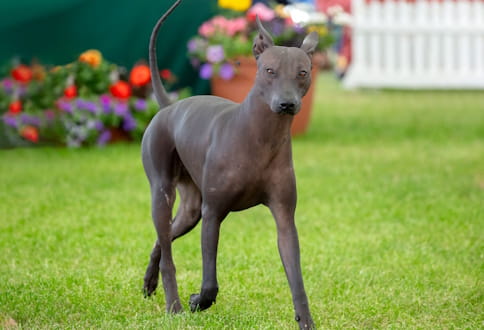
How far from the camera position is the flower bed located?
8133mm

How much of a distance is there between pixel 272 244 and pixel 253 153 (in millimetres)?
1893

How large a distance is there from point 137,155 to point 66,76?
4.12ft

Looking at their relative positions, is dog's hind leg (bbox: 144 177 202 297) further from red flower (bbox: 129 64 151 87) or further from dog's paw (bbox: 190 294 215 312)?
red flower (bbox: 129 64 151 87)

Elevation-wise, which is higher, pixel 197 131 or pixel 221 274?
pixel 197 131

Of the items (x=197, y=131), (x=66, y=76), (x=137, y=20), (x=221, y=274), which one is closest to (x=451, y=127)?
(x=137, y=20)

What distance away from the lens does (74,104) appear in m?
8.15

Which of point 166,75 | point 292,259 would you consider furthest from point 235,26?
point 292,259

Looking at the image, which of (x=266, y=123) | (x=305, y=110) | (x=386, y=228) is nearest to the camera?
(x=266, y=123)

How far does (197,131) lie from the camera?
10.9ft

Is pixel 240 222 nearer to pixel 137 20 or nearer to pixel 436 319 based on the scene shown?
pixel 436 319

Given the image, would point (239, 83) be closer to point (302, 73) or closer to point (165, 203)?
point (165, 203)

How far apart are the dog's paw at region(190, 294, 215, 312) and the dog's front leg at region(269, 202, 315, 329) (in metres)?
0.37

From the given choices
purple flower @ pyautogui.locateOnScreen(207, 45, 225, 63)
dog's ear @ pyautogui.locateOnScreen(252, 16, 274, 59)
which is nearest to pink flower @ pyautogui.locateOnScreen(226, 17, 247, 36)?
purple flower @ pyautogui.locateOnScreen(207, 45, 225, 63)

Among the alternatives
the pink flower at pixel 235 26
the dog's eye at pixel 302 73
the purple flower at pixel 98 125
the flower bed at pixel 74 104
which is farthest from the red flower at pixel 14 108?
the dog's eye at pixel 302 73
